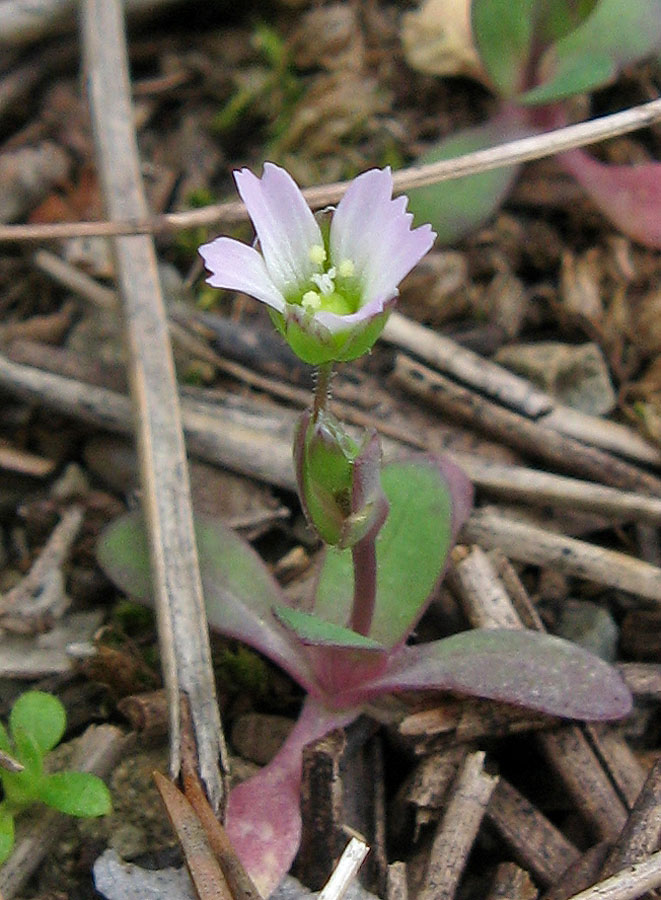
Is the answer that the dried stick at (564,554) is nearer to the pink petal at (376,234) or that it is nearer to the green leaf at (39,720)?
the pink petal at (376,234)

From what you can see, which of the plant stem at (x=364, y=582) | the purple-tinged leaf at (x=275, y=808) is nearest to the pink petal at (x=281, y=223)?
the plant stem at (x=364, y=582)

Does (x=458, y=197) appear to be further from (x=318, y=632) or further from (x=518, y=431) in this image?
(x=318, y=632)

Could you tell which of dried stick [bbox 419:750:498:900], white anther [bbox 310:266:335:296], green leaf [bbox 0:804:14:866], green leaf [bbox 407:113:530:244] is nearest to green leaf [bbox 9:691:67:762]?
green leaf [bbox 0:804:14:866]

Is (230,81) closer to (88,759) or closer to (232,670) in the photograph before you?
(232,670)

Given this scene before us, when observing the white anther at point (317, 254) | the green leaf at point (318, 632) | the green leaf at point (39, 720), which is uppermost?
the white anther at point (317, 254)

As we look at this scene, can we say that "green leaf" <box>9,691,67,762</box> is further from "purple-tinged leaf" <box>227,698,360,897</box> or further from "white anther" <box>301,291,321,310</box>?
"white anther" <box>301,291,321,310</box>

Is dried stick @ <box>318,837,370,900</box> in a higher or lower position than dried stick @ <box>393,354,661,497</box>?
lower

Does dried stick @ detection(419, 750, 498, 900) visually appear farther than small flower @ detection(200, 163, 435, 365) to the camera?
Yes
